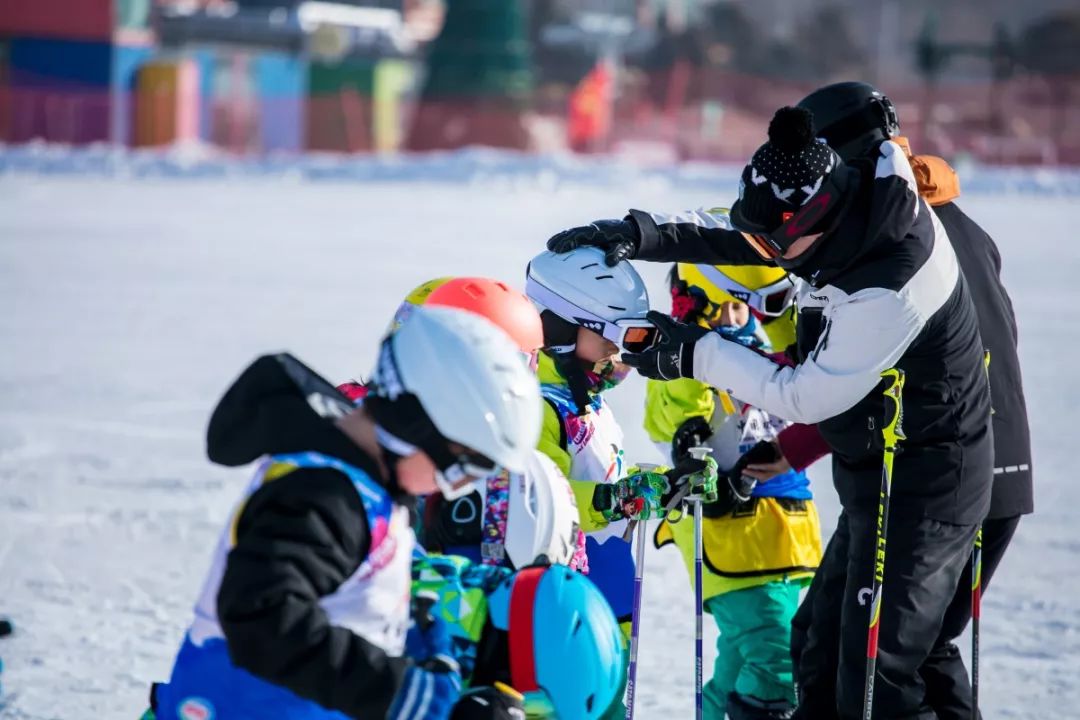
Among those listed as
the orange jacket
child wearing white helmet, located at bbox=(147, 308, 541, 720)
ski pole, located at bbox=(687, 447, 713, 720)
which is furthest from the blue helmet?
the orange jacket

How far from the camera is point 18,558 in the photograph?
6.60 meters

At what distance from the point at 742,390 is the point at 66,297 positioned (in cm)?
1210

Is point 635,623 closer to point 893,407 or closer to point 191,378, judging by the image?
point 893,407

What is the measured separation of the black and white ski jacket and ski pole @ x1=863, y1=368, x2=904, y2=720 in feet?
0.17

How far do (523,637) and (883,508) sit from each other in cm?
141

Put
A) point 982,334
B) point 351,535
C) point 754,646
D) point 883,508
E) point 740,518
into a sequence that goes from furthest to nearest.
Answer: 1. point 740,518
2. point 754,646
3. point 982,334
4. point 883,508
5. point 351,535

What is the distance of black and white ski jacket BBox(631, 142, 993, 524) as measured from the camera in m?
3.63

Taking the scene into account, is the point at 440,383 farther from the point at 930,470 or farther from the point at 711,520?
the point at 711,520

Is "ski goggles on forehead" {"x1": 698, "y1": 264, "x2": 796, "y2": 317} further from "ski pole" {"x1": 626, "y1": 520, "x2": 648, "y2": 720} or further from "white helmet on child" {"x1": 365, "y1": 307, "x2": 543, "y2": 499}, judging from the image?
"white helmet on child" {"x1": 365, "y1": 307, "x2": 543, "y2": 499}

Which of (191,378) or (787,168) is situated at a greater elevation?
(787,168)

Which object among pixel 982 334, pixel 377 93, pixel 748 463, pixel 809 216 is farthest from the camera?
pixel 377 93

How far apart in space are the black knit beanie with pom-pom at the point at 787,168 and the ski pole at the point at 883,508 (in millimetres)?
505

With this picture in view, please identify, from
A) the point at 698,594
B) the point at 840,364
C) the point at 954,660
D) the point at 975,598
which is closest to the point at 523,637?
the point at 840,364

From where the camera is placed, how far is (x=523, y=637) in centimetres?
267
